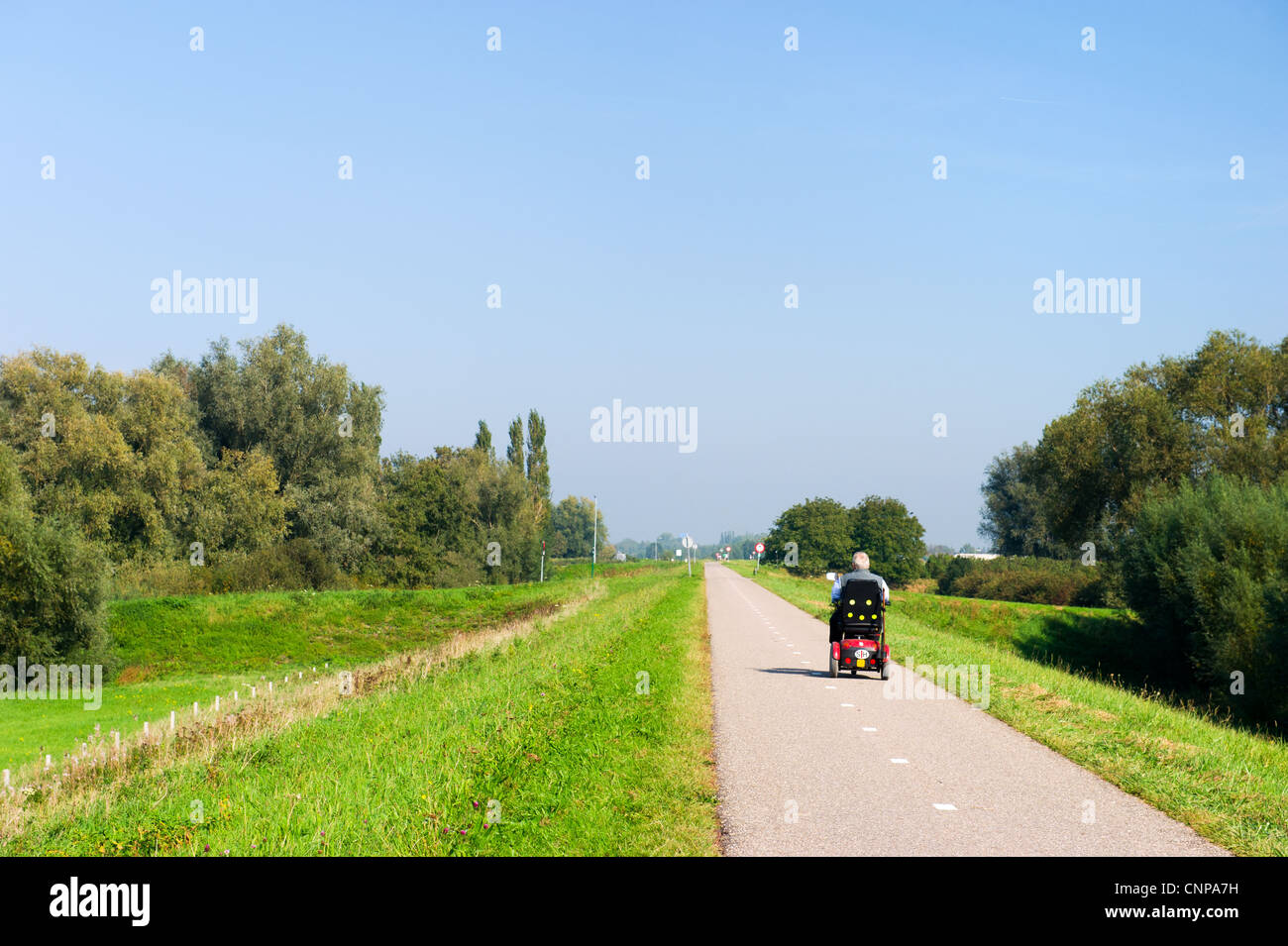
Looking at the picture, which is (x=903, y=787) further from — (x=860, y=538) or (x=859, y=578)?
(x=860, y=538)

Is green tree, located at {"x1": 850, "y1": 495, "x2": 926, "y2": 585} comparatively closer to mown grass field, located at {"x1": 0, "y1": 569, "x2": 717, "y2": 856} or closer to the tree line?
the tree line

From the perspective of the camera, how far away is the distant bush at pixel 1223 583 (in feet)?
82.8

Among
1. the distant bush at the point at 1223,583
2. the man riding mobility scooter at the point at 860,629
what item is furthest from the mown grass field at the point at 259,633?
the distant bush at the point at 1223,583

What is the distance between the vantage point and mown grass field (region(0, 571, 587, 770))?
31.4 metres

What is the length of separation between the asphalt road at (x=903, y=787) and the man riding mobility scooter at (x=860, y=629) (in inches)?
44.3

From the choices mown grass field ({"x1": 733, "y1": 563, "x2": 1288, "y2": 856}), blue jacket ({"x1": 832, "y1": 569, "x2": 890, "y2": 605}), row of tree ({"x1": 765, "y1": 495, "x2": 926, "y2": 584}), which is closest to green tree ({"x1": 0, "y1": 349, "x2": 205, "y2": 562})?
mown grass field ({"x1": 733, "y1": 563, "x2": 1288, "y2": 856})

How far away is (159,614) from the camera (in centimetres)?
4284

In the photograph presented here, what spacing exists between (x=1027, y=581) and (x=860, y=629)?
186 feet

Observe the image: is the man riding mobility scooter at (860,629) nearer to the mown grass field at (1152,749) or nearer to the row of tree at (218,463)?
the mown grass field at (1152,749)

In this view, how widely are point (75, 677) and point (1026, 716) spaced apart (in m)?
36.2

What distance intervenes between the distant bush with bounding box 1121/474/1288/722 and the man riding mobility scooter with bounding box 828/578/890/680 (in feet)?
52.5

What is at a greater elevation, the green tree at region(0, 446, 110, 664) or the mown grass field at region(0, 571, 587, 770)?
the green tree at region(0, 446, 110, 664)
